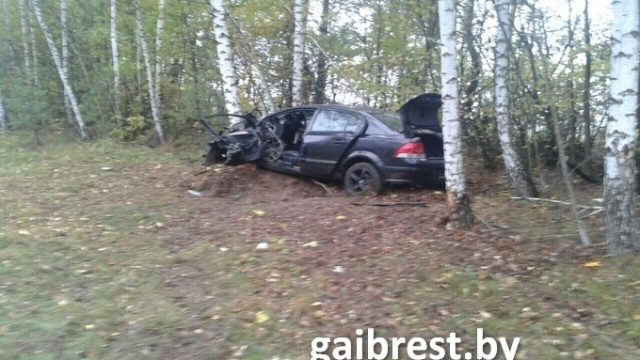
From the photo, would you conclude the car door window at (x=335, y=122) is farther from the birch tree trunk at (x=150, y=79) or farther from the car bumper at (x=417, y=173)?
the birch tree trunk at (x=150, y=79)

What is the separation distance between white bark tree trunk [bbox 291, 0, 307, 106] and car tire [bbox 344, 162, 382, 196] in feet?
16.9

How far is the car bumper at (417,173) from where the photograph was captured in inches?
376

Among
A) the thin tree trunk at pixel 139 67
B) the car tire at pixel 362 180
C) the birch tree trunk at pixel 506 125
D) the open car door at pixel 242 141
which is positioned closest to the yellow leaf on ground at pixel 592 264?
the birch tree trunk at pixel 506 125

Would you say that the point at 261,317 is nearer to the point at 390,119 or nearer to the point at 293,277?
the point at 293,277

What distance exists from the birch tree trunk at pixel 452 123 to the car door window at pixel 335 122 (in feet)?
10.5

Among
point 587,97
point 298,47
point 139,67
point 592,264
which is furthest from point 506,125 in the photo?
point 139,67

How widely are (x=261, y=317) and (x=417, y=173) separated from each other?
4865 mm

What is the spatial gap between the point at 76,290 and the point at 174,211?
321 centimetres

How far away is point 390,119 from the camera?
33.7 feet

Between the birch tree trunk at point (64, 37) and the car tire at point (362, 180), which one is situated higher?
the birch tree trunk at point (64, 37)

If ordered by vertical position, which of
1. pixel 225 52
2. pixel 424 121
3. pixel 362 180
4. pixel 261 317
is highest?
pixel 225 52

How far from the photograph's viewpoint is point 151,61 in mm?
18938

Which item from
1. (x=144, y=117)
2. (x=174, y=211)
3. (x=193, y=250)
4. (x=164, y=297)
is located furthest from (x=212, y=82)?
(x=164, y=297)

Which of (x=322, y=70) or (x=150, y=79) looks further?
(x=150, y=79)
